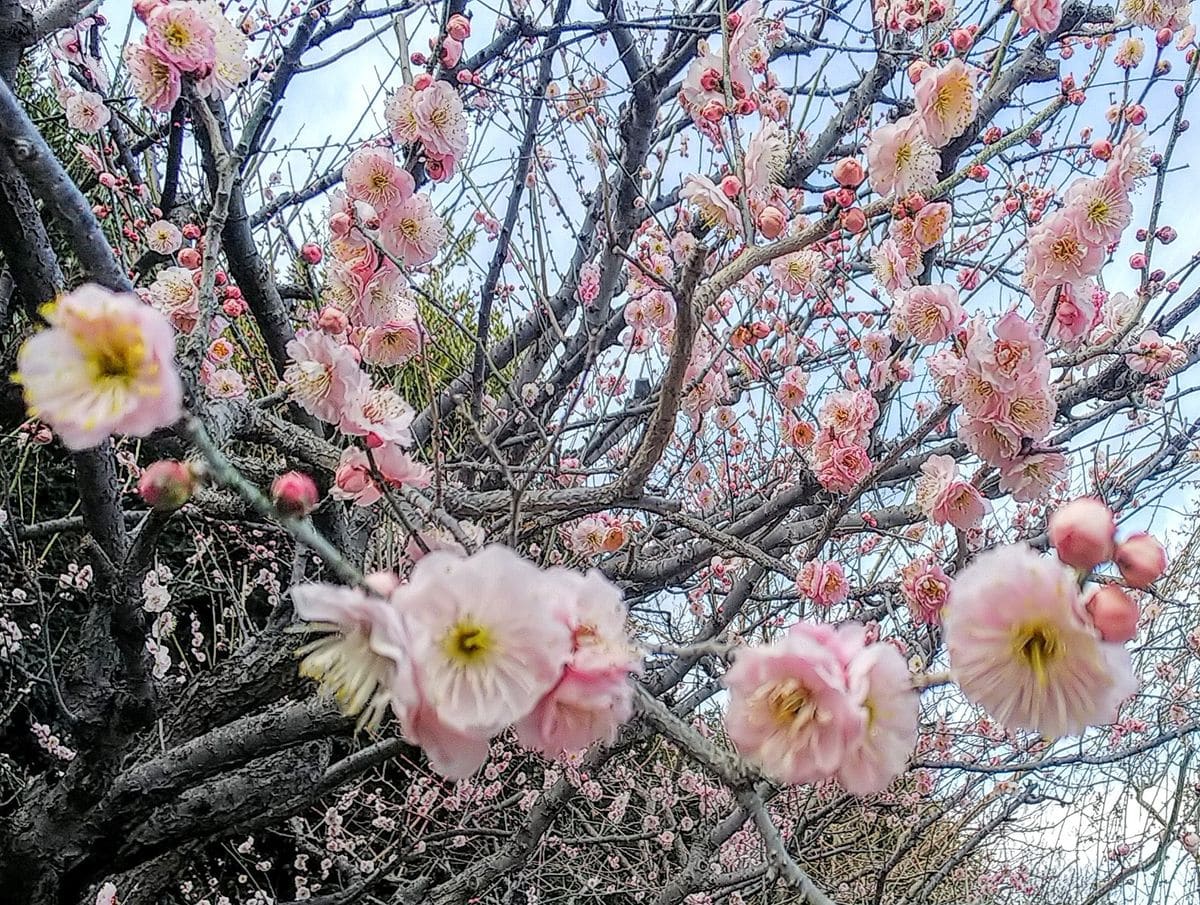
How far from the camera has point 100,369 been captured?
2.29 feet

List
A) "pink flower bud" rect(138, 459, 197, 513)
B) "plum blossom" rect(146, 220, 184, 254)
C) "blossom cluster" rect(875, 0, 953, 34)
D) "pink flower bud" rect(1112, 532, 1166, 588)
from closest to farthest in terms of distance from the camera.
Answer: "pink flower bud" rect(1112, 532, 1166, 588) → "pink flower bud" rect(138, 459, 197, 513) → "blossom cluster" rect(875, 0, 953, 34) → "plum blossom" rect(146, 220, 184, 254)

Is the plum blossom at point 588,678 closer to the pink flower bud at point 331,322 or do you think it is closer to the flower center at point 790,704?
the flower center at point 790,704

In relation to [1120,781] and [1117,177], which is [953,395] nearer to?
[1117,177]

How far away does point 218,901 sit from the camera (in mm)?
4191

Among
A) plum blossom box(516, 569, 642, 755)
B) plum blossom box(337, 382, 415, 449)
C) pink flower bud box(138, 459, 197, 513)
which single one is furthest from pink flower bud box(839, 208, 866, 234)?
pink flower bud box(138, 459, 197, 513)

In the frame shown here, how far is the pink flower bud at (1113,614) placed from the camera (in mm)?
674

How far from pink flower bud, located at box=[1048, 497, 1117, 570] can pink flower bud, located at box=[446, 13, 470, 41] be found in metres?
2.14

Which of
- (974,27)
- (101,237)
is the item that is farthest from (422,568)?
(974,27)

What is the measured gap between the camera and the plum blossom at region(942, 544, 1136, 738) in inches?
27.6

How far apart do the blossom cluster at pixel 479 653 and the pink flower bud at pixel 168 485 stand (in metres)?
0.23

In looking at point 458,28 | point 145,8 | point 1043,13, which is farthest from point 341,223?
point 1043,13

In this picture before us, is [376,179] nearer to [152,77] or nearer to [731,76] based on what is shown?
[152,77]

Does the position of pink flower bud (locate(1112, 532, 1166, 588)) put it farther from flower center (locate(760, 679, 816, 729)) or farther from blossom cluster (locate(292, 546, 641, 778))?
blossom cluster (locate(292, 546, 641, 778))

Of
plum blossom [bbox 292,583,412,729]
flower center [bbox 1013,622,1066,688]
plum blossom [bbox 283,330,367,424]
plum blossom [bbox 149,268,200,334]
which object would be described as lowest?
plum blossom [bbox 292,583,412,729]
